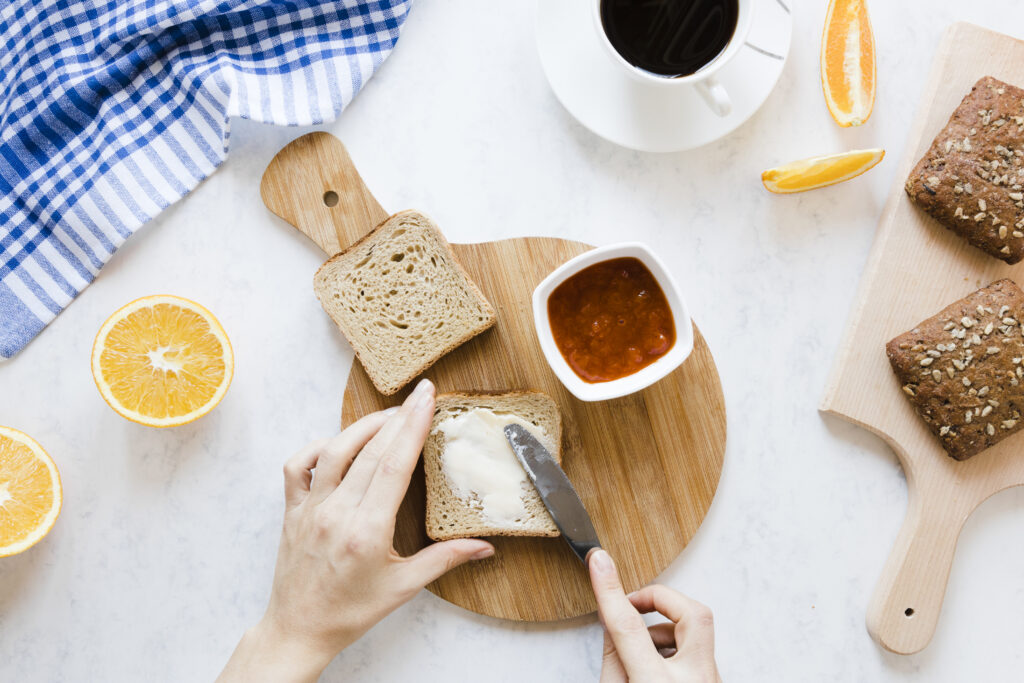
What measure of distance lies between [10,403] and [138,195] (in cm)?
74

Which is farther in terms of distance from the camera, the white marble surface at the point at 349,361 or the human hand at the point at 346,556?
the white marble surface at the point at 349,361

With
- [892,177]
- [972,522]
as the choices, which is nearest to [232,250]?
[892,177]

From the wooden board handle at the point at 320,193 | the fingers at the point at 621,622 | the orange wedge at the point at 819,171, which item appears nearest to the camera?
the fingers at the point at 621,622

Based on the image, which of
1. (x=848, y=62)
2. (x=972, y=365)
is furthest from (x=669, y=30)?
(x=972, y=365)

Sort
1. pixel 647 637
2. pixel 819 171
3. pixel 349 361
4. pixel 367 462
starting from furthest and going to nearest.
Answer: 1. pixel 349 361
2. pixel 819 171
3. pixel 367 462
4. pixel 647 637

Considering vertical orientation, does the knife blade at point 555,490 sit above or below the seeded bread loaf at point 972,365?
above

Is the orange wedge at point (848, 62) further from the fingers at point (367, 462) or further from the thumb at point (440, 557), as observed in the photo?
the thumb at point (440, 557)

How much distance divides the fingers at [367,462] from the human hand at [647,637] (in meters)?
0.60

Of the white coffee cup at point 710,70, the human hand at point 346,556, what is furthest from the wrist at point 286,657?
the white coffee cup at point 710,70

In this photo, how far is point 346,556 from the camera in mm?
1819

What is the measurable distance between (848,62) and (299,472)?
1.88m

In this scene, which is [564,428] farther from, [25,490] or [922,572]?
[25,490]

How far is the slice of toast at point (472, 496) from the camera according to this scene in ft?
6.41

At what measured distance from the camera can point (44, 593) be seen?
216 centimetres
